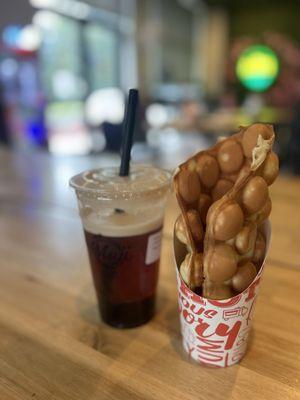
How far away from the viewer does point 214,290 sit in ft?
1.44

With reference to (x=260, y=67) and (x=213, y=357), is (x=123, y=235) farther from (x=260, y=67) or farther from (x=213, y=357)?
(x=260, y=67)

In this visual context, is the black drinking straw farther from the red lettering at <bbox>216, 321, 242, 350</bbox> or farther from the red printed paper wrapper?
the red lettering at <bbox>216, 321, 242, 350</bbox>

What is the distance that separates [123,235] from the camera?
535 mm

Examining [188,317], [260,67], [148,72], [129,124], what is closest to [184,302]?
[188,317]

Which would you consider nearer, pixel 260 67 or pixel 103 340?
pixel 103 340

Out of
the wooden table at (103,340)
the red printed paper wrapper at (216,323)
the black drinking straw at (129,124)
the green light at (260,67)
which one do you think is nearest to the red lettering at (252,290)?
the red printed paper wrapper at (216,323)

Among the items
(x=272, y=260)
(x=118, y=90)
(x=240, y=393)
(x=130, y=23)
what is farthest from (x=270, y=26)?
(x=240, y=393)

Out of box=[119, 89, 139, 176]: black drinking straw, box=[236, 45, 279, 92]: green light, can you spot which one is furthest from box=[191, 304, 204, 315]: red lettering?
box=[236, 45, 279, 92]: green light

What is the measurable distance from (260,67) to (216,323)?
461 cm

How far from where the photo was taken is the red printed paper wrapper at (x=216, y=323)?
1.46 feet

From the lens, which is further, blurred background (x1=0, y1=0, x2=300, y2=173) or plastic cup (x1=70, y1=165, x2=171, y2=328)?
blurred background (x1=0, y1=0, x2=300, y2=173)

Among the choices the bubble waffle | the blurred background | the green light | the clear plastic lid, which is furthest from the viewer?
the green light

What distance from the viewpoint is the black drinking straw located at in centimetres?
51

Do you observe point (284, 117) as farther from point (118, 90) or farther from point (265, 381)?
point (265, 381)
